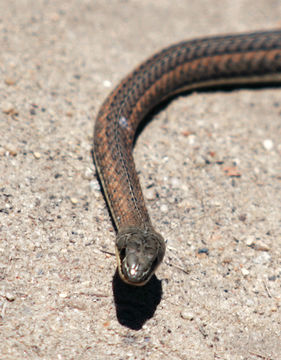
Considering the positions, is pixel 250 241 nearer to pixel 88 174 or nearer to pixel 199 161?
pixel 199 161

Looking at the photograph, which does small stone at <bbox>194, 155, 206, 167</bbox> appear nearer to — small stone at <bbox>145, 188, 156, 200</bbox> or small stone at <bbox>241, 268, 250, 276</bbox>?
small stone at <bbox>145, 188, 156, 200</bbox>

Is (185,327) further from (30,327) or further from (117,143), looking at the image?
(117,143)

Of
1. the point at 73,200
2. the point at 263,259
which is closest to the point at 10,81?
the point at 73,200

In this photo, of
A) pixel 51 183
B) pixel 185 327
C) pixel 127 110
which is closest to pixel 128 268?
pixel 185 327

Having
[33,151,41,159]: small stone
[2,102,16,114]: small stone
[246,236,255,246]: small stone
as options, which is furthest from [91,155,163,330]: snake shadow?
[2,102,16,114]: small stone

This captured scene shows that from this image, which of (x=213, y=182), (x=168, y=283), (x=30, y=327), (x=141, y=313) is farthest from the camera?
(x=213, y=182)

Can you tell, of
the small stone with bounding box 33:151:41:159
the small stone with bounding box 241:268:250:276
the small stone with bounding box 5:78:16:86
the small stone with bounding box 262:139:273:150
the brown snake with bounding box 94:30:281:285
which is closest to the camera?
the brown snake with bounding box 94:30:281:285
